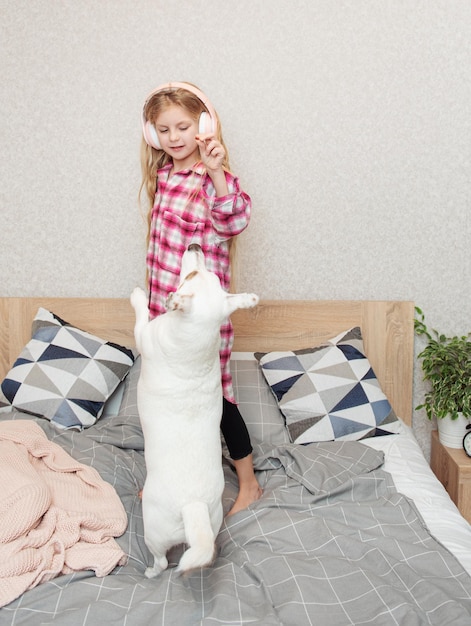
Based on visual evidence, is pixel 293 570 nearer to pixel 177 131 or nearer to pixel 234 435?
pixel 234 435

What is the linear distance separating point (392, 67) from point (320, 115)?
304mm

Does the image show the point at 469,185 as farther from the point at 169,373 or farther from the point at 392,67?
the point at 169,373

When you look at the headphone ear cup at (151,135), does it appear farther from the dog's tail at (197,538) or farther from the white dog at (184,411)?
the dog's tail at (197,538)

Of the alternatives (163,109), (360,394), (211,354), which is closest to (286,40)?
(163,109)

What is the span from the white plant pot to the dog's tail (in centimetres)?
129

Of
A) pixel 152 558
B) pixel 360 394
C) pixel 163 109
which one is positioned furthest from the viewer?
pixel 360 394

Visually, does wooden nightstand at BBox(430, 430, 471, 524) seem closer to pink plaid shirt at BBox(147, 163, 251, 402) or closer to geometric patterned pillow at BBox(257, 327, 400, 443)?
geometric patterned pillow at BBox(257, 327, 400, 443)

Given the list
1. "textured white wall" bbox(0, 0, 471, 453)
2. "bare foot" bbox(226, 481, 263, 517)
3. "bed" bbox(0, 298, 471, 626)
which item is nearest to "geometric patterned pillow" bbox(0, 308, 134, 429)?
"bed" bbox(0, 298, 471, 626)

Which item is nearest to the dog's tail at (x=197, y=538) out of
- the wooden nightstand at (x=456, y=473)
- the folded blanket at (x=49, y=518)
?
the folded blanket at (x=49, y=518)

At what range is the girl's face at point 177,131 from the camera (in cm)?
157

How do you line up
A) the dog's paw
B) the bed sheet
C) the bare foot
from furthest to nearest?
the bare foot
the bed sheet
the dog's paw

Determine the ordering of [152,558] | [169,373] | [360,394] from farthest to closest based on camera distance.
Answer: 1. [360,394]
2. [152,558]
3. [169,373]

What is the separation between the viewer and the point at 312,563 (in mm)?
1160

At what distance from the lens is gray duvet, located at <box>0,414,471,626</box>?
3.26 ft
